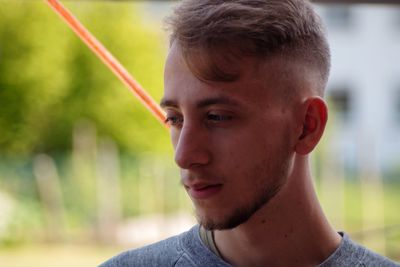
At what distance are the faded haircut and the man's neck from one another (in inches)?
6.0

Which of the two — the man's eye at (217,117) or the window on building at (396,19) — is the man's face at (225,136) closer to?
the man's eye at (217,117)

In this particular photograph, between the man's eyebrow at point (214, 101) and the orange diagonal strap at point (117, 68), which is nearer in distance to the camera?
the man's eyebrow at point (214, 101)

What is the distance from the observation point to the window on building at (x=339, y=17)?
10922 millimetres

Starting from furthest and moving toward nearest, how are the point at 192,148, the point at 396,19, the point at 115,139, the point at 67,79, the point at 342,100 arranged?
the point at 342,100 < the point at 396,19 < the point at 67,79 < the point at 115,139 < the point at 192,148

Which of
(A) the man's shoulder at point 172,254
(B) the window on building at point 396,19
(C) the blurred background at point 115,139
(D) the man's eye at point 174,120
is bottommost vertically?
Result: (A) the man's shoulder at point 172,254

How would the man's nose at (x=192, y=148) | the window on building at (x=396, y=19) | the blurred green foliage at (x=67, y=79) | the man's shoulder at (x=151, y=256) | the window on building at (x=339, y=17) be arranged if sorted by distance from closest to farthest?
the man's nose at (x=192, y=148)
the man's shoulder at (x=151, y=256)
the blurred green foliage at (x=67, y=79)
the window on building at (x=396, y=19)
the window on building at (x=339, y=17)

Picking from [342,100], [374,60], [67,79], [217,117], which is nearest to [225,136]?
[217,117]

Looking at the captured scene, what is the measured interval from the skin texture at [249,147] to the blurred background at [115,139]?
5.36 metres

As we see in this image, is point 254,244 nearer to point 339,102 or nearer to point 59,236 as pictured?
point 59,236

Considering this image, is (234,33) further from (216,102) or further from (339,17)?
(339,17)

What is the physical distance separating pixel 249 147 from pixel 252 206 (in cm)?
7

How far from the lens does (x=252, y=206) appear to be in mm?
852

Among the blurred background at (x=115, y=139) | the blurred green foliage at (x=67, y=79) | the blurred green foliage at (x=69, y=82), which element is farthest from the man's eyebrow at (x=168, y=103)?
the blurred green foliage at (x=67, y=79)

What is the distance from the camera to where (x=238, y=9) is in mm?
850
